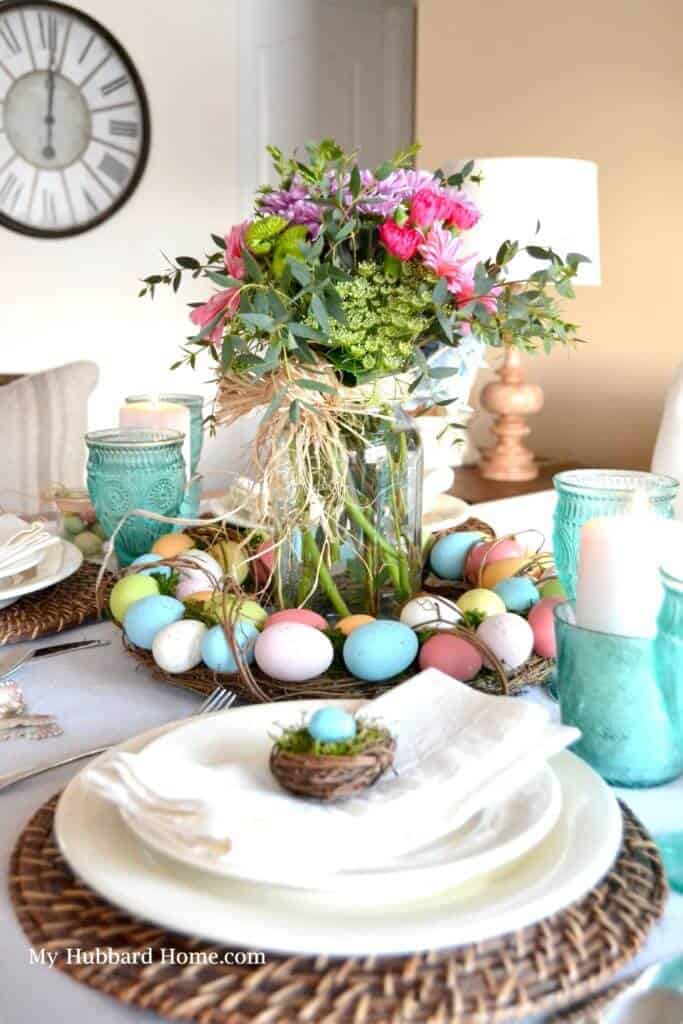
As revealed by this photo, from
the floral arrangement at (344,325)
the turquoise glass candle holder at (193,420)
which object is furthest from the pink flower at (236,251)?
the turquoise glass candle holder at (193,420)

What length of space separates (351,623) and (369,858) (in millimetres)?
402

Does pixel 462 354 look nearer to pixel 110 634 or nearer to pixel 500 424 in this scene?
pixel 110 634

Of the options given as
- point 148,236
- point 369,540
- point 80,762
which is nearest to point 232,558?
point 369,540

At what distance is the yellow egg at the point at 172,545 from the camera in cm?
111

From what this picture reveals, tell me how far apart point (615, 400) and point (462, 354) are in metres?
1.99

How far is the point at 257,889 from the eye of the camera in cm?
52

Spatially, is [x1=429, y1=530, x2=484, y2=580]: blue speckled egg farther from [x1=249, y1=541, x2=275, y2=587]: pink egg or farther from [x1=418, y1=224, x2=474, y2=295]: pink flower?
[x1=418, y1=224, x2=474, y2=295]: pink flower

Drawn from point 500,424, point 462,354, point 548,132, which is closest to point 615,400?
point 500,424

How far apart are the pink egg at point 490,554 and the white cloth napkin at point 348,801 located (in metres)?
0.39

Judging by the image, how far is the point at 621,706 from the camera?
2.31 feet

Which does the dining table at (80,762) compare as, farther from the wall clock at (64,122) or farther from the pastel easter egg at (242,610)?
the wall clock at (64,122)

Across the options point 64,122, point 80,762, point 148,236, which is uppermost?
point 64,122

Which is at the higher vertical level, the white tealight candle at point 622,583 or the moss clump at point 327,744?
the white tealight candle at point 622,583

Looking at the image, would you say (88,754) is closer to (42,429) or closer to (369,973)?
(369,973)
